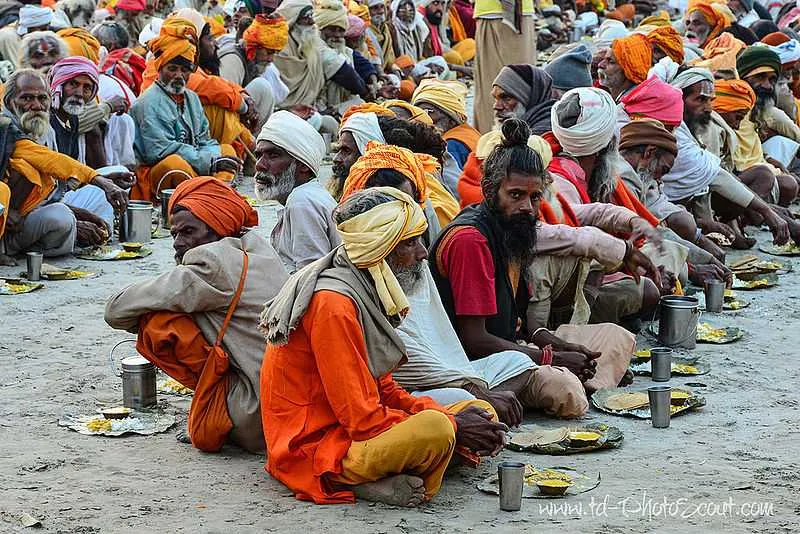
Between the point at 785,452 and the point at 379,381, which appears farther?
the point at 785,452

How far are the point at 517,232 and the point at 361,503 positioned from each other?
60.8 inches

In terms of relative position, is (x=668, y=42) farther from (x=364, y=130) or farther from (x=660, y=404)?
(x=660, y=404)

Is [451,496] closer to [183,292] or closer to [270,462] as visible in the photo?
[270,462]

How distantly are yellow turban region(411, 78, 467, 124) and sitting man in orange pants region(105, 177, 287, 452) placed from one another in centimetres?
311

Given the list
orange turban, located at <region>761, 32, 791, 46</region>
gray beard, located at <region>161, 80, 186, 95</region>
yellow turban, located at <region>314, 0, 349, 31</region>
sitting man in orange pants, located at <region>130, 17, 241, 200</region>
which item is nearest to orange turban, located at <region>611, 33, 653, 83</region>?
sitting man in orange pants, located at <region>130, 17, 241, 200</region>

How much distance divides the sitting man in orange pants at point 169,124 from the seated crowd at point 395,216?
0.06ft

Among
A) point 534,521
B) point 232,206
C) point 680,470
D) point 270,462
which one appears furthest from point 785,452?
point 232,206

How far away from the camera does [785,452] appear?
4715 mm

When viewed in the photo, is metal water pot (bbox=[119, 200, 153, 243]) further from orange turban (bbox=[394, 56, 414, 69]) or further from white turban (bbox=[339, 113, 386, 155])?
orange turban (bbox=[394, 56, 414, 69])

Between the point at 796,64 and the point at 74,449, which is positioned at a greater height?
the point at 796,64

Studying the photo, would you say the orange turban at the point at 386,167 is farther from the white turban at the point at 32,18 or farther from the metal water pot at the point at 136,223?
the white turban at the point at 32,18

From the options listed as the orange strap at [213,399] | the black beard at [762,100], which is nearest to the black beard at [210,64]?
the black beard at [762,100]

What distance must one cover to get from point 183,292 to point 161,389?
3.63ft

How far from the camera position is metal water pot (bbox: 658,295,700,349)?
6266 millimetres
